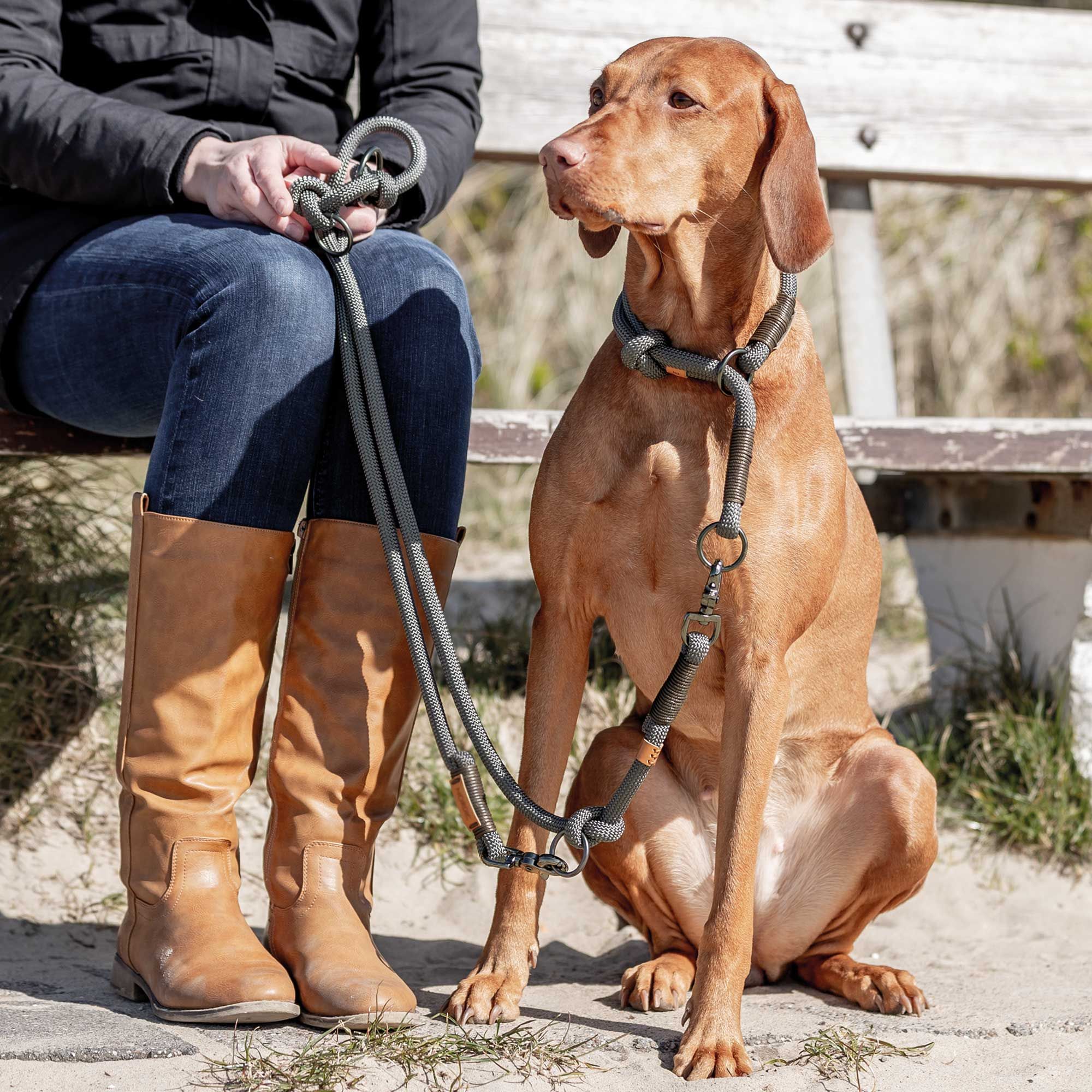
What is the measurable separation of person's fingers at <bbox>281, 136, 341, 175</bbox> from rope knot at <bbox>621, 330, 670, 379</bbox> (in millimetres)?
522

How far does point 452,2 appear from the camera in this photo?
251cm

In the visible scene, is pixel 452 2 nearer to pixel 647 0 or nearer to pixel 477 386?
pixel 647 0

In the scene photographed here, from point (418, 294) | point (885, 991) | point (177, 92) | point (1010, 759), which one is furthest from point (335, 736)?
point (1010, 759)

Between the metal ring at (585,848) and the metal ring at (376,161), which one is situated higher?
the metal ring at (376,161)

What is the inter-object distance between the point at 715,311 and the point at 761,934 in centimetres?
105

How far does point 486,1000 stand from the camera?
6.17 feet

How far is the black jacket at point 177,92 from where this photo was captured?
6.69 feet

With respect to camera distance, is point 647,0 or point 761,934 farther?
point 647,0

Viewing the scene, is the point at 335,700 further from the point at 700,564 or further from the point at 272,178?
the point at 272,178

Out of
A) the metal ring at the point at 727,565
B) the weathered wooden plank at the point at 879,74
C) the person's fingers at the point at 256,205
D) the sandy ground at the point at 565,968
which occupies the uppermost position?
the weathered wooden plank at the point at 879,74

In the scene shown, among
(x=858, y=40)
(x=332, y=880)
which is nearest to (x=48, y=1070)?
(x=332, y=880)

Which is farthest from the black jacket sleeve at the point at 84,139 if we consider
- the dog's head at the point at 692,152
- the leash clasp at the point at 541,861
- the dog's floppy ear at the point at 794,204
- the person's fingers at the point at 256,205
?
the leash clasp at the point at 541,861

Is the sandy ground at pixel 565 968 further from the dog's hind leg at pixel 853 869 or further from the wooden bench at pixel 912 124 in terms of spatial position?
the wooden bench at pixel 912 124

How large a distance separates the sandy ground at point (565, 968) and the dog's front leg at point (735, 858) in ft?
0.25
